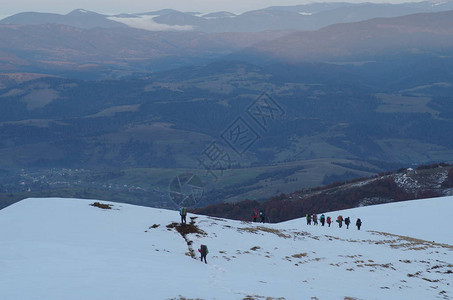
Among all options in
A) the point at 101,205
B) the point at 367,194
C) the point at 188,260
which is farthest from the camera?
the point at 367,194

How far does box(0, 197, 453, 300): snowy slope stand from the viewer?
26.8 metres

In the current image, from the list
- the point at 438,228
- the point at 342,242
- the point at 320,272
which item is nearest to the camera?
the point at 320,272

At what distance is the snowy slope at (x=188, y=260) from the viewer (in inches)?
1057

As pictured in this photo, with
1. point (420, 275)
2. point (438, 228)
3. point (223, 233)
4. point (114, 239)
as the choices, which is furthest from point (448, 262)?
point (114, 239)

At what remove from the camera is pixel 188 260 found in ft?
114

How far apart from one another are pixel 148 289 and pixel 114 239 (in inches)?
470

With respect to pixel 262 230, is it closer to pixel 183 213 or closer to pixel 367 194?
pixel 183 213

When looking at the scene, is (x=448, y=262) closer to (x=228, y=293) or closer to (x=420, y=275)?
(x=420, y=275)

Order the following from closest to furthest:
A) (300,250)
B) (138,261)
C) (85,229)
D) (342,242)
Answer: (138,261), (85,229), (300,250), (342,242)

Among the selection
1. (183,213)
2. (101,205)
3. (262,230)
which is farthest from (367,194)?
(183,213)

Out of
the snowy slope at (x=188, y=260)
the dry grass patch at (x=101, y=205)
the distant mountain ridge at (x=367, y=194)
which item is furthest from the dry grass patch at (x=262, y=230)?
the distant mountain ridge at (x=367, y=194)

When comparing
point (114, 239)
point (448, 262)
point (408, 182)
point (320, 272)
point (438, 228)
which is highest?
point (114, 239)

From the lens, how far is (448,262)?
146ft

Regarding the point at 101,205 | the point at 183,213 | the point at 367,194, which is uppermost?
the point at 183,213
